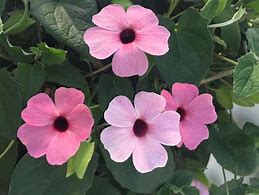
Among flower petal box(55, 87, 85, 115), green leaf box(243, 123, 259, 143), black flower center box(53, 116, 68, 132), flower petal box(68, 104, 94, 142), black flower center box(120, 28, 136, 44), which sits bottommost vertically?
green leaf box(243, 123, 259, 143)

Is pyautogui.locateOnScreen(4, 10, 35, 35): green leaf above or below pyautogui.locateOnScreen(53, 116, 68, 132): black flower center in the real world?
above

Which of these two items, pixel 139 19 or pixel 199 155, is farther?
pixel 199 155

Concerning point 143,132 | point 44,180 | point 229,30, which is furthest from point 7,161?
point 229,30

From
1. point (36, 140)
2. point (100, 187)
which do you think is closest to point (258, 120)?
point (100, 187)

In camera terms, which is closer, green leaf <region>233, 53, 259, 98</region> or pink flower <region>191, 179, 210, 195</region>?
green leaf <region>233, 53, 259, 98</region>

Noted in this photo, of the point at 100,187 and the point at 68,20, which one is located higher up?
the point at 68,20

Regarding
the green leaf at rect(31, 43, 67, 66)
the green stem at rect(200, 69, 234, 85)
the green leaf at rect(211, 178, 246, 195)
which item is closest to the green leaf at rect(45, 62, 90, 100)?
the green leaf at rect(31, 43, 67, 66)

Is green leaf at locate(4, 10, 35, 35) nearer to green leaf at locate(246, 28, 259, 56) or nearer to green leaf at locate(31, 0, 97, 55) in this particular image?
green leaf at locate(31, 0, 97, 55)

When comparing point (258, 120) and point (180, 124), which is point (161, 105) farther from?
point (258, 120)
